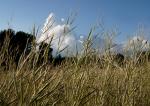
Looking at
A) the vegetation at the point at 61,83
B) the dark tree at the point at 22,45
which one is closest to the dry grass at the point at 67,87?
the vegetation at the point at 61,83

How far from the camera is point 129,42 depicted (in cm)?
387

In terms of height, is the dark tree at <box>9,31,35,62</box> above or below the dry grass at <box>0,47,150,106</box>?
above

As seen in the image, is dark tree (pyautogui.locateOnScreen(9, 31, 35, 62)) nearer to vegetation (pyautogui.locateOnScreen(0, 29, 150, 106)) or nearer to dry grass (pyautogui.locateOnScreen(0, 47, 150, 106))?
vegetation (pyautogui.locateOnScreen(0, 29, 150, 106))

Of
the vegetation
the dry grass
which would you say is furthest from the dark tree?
the dry grass

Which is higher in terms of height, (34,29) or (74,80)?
(34,29)

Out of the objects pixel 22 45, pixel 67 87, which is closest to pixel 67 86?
pixel 67 87

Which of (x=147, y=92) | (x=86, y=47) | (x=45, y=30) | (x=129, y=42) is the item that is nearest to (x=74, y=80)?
(x=86, y=47)

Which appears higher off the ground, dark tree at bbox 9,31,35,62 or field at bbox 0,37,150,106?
dark tree at bbox 9,31,35,62

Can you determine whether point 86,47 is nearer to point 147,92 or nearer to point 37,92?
point 37,92

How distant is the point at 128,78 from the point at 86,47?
623mm

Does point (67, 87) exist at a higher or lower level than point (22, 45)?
lower

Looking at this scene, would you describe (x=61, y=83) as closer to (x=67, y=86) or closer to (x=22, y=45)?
(x=67, y=86)

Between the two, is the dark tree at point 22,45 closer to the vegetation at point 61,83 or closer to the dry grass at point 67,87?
the vegetation at point 61,83

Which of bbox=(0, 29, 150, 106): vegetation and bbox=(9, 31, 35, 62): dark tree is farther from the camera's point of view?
bbox=(9, 31, 35, 62): dark tree
